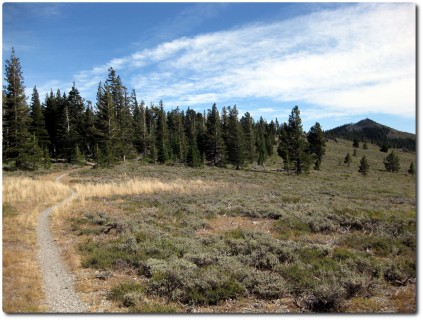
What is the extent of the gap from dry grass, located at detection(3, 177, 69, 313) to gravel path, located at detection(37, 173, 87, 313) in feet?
0.59

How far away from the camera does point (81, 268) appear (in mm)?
9258

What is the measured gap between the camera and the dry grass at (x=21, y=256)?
22.7 feet

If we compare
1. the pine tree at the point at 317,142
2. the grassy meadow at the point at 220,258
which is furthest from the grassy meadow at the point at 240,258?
the pine tree at the point at 317,142

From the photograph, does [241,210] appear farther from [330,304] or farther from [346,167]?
[346,167]

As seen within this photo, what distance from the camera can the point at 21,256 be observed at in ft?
30.7

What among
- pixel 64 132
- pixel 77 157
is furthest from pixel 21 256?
pixel 64 132

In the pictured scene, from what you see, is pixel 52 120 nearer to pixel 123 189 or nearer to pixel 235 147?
pixel 235 147

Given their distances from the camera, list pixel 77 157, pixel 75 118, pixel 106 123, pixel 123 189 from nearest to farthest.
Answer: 1. pixel 123 189
2. pixel 77 157
3. pixel 106 123
4. pixel 75 118

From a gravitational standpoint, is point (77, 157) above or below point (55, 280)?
above

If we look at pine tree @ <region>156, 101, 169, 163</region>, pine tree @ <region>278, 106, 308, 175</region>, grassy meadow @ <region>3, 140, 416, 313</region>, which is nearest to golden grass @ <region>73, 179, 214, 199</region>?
grassy meadow @ <region>3, 140, 416, 313</region>

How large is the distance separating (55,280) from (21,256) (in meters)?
1.99

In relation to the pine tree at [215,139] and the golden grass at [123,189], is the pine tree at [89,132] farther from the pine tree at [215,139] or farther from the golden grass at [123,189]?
the golden grass at [123,189]

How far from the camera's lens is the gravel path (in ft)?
22.8

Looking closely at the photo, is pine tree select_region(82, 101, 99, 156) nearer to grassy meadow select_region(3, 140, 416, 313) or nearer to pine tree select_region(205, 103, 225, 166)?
pine tree select_region(205, 103, 225, 166)
